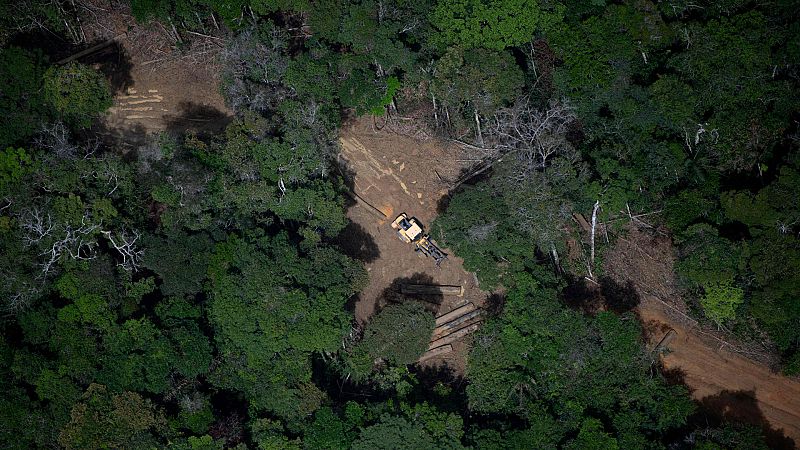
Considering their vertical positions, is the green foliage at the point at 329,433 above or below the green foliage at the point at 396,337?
below

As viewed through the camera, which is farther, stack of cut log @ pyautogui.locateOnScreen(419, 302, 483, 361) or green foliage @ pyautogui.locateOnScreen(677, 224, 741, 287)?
stack of cut log @ pyautogui.locateOnScreen(419, 302, 483, 361)

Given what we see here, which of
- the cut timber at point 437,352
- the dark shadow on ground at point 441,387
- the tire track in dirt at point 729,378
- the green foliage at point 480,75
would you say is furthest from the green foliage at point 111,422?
the tire track in dirt at point 729,378

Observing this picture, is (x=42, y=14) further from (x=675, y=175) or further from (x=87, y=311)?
(x=675, y=175)

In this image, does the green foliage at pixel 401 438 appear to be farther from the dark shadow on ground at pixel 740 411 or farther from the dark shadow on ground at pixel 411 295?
the dark shadow on ground at pixel 740 411

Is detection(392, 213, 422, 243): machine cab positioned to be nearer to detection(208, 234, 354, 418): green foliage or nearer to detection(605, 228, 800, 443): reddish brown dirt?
detection(208, 234, 354, 418): green foliage

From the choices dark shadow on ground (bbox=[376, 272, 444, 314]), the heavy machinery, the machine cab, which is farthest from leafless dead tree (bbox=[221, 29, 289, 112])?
dark shadow on ground (bbox=[376, 272, 444, 314])

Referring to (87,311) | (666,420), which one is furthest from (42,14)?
(666,420)
